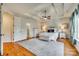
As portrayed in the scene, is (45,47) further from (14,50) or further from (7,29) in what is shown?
(7,29)

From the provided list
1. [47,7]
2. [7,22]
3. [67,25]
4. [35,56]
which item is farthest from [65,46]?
[7,22]

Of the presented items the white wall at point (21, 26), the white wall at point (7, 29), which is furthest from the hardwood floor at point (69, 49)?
the white wall at point (7, 29)

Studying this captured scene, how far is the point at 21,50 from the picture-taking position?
2.14 metres

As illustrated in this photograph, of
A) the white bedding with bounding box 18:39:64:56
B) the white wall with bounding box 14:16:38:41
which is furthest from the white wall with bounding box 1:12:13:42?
the white bedding with bounding box 18:39:64:56

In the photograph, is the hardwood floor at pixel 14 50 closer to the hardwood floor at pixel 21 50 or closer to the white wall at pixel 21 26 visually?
the hardwood floor at pixel 21 50

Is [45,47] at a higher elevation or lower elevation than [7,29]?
lower

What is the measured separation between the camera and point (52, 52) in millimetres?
2129

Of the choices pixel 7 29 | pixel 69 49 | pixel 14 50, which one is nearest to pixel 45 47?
pixel 69 49

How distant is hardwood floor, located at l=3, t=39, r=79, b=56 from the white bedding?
7 cm

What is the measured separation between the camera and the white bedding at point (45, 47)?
2119mm

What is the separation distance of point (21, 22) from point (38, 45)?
1.61ft

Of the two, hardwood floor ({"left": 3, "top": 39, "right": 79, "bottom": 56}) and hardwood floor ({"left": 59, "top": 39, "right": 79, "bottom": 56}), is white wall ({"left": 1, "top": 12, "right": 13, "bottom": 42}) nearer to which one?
hardwood floor ({"left": 3, "top": 39, "right": 79, "bottom": 56})

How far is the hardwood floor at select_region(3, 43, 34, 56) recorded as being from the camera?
2.12 meters

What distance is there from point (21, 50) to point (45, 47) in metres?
0.42
